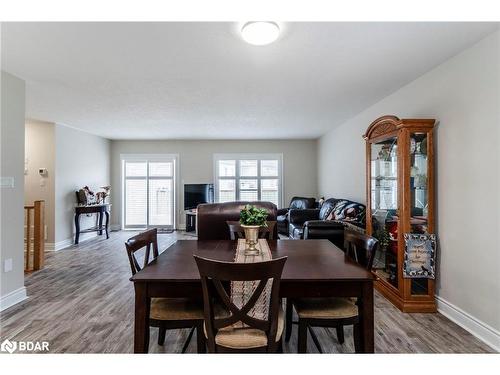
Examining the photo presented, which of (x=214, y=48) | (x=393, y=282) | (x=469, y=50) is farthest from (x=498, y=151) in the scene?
(x=214, y=48)

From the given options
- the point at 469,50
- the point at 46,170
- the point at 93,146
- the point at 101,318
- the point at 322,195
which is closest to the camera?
the point at 469,50

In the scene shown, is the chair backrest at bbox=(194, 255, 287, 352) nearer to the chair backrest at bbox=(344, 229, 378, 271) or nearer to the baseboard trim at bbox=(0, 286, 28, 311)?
the chair backrest at bbox=(344, 229, 378, 271)

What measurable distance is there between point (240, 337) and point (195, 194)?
18.5ft

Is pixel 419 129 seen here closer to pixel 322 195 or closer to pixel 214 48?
pixel 214 48

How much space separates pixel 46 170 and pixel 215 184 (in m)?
3.72

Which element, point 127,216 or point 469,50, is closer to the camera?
point 469,50

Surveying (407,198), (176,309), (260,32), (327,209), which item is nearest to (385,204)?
(407,198)

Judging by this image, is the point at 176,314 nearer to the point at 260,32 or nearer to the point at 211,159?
the point at 260,32

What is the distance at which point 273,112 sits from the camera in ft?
14.6

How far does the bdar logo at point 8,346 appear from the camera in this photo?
207 cm

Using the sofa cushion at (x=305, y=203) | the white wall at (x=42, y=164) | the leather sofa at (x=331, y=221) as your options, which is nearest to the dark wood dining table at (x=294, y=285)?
the leather sofa at (x=331, y=221)

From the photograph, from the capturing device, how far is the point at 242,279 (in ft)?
4.17

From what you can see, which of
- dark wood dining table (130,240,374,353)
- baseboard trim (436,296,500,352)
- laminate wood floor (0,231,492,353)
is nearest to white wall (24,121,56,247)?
laminate wood floor (0,231,492,353)

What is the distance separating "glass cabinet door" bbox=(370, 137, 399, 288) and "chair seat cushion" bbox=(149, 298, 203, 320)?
2210 mm
